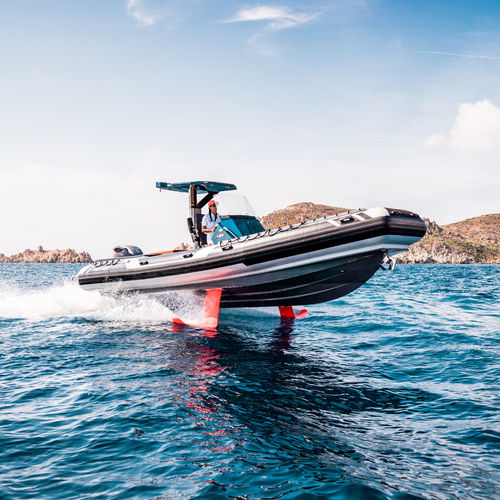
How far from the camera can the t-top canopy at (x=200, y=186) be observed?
33.6ft

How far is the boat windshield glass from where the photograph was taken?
→ 10.1 m

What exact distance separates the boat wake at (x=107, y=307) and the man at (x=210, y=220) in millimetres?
1584

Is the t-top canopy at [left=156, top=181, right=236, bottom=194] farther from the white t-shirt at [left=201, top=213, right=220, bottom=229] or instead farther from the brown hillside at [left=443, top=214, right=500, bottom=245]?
the brown hillside at [left=443, top=214, right=500, bottom=245]

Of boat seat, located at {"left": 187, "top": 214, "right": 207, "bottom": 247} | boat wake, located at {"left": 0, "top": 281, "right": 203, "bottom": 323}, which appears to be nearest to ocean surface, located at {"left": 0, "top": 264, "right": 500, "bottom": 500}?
boat wake, located at {"left": 0, "top": 281, "right": 203, "bottom": 323}

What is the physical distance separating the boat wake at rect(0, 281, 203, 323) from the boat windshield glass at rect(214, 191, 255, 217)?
7.15ft

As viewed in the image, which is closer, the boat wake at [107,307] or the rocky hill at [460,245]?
the boat wake at [107,307]

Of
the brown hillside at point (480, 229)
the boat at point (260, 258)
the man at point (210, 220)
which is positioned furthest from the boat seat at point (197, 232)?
the brown hillside at point (480, 229)

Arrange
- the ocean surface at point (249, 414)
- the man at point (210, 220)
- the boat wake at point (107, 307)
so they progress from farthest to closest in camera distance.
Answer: the boat wake at point (107, 307), the man at point (210, 220), the ocean surface at point (249, 414)

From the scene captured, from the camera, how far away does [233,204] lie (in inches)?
401

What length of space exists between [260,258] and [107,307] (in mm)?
5601

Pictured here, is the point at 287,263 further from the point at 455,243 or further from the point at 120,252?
the point at 455,243

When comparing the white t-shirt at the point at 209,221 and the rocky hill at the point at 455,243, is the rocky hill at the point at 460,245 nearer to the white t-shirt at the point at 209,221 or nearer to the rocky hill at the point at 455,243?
the rocky hill at the point at 455,243

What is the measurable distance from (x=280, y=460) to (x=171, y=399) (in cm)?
183

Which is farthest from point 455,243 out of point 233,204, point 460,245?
point 233,204
